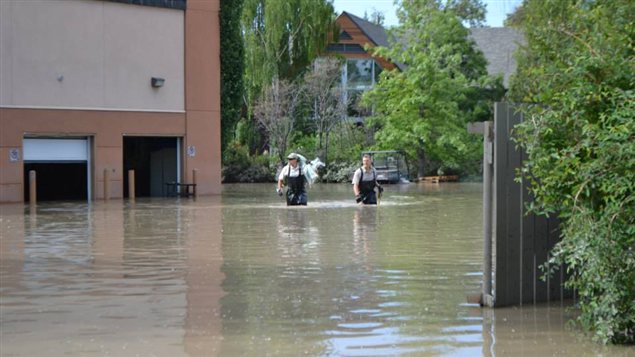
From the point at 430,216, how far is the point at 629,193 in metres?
15.5

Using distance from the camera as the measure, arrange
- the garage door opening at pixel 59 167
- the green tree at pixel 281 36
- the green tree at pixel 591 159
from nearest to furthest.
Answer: the green tree at pixel 591 159 → the garage door opening at pixel 59 167 → the green tree at pixel 281 36

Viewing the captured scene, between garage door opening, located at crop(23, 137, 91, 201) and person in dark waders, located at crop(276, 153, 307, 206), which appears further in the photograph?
garage door opening, located at crop(23, 137, 91, 201)

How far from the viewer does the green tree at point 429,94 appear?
53.7 meters

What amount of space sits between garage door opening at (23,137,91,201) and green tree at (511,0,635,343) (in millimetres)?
26264

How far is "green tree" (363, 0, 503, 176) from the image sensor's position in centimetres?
5372

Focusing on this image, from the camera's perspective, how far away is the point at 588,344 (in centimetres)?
771

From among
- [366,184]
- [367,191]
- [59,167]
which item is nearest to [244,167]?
[59,167]

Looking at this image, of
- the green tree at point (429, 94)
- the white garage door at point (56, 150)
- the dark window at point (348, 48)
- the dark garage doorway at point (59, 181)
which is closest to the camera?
the white garage door at point (56, 150)

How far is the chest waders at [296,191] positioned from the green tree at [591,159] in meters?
17.5

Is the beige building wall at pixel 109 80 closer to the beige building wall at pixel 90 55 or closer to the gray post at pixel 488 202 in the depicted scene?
the beige building wall at pixel 90 55

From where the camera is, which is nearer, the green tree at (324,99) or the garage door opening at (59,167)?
the garage door opening at (59,167)

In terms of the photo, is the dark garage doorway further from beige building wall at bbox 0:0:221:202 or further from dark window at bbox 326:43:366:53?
dark window at bbox 326:43:366:53

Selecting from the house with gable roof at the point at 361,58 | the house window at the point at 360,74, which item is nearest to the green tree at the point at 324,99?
the house with gable roof at the point at 361,58

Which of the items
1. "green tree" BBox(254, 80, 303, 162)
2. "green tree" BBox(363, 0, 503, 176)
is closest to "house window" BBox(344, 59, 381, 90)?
"green tree" BBox(254, 80, 303, 162)
